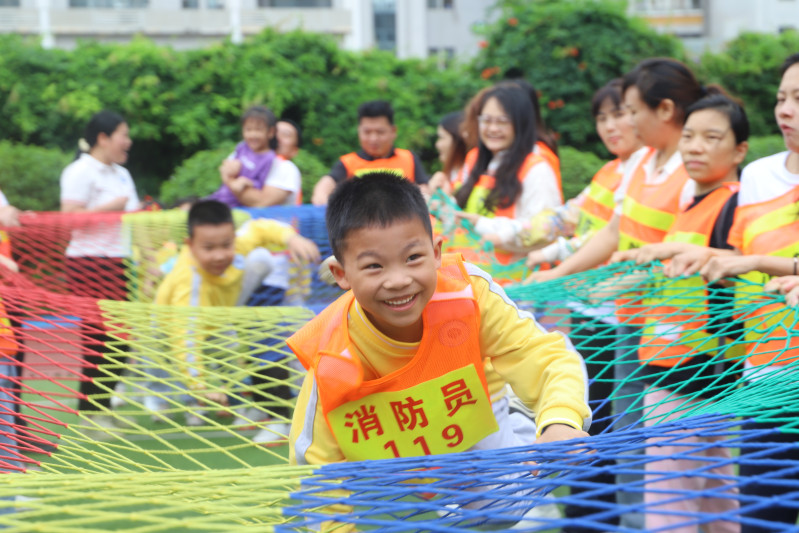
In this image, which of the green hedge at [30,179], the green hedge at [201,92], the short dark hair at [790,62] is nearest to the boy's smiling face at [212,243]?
the short dark hair at [790,62]

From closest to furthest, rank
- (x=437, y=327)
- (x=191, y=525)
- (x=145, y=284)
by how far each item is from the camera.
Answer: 1. (x=191, y=525)
2. (x=437, y=327)
3. (x=145, y=284)

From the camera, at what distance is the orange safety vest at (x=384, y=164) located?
13.7 ft

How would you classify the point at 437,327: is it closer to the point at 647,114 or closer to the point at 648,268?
the point at 648,268

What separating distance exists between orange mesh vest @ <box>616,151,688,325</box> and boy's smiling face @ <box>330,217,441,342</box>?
110 centimetres

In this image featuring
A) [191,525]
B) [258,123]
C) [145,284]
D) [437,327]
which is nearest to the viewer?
[191,525]

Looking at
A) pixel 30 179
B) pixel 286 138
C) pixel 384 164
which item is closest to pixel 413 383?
pixel 384 164

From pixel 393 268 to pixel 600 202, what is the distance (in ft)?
5.92

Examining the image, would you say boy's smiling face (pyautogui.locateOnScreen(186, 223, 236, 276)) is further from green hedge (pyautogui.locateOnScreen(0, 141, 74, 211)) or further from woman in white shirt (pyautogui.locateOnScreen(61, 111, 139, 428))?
green hedge (pyautogui.locateOnScreen(0, 141, 74, 211))

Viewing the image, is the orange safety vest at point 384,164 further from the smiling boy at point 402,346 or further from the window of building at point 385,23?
the window of building at point 385,23

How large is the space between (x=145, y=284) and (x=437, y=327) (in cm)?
285

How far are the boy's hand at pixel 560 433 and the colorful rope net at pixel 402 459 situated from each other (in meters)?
0.05

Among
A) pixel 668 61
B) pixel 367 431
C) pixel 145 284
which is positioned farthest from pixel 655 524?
pixel 145 284

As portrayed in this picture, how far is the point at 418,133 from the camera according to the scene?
9.20 m

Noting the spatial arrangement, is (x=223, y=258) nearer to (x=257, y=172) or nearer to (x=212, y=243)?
(x=212, y=243)
